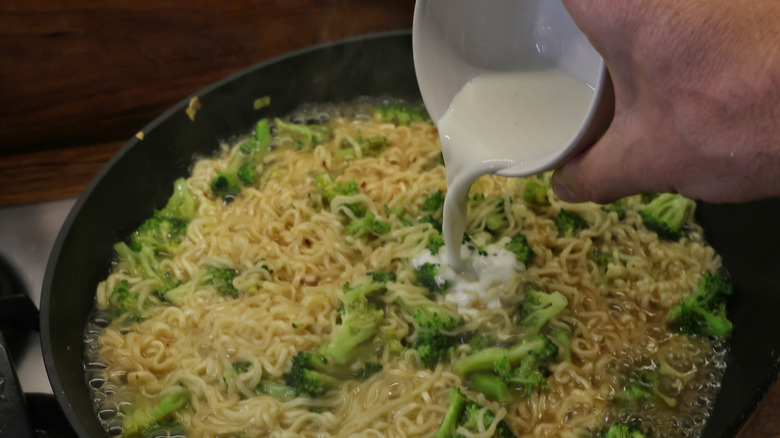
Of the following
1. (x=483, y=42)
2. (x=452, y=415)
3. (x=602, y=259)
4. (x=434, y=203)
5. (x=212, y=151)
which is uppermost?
(x=483, y=42)

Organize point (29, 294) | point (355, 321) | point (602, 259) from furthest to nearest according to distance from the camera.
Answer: point (29, 294) → point (602, 259) → point (355, 321)

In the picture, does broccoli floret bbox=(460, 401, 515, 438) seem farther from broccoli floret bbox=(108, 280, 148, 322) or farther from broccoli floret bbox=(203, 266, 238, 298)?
broccoli floret bbox=(108, 280, 148, 322)

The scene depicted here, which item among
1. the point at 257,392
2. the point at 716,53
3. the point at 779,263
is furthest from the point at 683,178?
the point at 257,392

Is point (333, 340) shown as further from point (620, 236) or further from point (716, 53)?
point (716, 53)

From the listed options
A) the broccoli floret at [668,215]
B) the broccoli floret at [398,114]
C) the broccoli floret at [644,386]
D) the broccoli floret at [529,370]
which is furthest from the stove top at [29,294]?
the broccoli floret at [668,215]

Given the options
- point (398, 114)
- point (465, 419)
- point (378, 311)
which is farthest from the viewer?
point (398, 114)

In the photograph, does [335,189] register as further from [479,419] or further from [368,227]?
[479,419]

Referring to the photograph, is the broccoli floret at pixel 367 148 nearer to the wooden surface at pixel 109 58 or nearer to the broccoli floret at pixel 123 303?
the wooden surface at pixel 109 58

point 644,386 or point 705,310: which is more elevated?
point 705,310

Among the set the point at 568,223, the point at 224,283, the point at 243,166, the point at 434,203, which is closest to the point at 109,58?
the point at 243,166
